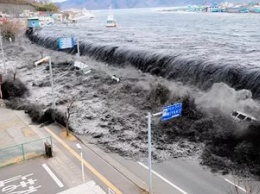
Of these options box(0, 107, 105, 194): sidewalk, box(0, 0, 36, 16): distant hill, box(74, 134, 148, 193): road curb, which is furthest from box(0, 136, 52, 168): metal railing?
box(0, 0, 36, 16): distant hill

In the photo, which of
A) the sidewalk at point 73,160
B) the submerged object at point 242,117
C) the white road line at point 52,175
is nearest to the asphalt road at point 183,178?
the sidewalk at point 73,160

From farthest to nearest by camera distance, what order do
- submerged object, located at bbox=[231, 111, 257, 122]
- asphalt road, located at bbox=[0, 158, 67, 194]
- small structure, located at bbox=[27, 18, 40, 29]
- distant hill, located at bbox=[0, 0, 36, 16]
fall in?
distant hill, located at bbox=[0, 0, 36, 16] → small structure, located at bbox=[27, 18, 40, 29] → submerged object, located at bbox=[231, 111, 257, 122] → asphalt road, located at bbox=[0, 158, 67, 194]

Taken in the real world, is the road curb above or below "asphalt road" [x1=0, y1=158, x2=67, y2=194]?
below

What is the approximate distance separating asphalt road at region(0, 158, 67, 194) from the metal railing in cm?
56

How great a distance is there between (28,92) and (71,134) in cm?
1690

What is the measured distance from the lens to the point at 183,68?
43.4 metres

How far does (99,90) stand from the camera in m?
41.3

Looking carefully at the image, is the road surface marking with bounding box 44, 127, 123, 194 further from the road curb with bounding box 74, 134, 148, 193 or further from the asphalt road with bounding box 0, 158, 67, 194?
the asphalt road with bounding box 0, 158, 67, 194


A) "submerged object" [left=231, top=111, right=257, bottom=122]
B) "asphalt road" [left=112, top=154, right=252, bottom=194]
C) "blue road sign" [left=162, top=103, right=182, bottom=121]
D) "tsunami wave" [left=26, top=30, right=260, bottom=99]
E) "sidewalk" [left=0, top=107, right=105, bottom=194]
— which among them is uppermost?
"blue road sign" [left=162, top=103, right=182, bottom=121]

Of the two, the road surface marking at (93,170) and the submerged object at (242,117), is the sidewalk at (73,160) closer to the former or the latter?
the road surface marking at (93,170)

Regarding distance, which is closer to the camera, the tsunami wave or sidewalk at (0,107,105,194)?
sidewalk at (0,107,105,194)

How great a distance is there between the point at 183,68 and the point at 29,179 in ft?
93.4

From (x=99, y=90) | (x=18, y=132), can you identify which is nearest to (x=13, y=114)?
(x=18, y=132)

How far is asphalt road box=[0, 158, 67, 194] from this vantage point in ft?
62.1
